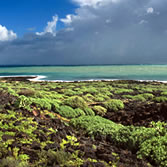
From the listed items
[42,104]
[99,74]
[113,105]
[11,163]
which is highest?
[99,74]

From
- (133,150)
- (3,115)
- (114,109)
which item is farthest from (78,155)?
(114,109)

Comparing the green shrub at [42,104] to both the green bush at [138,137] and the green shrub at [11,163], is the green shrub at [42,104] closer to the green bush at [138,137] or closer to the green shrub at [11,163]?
the green bush at [138,137]

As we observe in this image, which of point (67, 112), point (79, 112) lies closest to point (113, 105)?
point (79, 112)

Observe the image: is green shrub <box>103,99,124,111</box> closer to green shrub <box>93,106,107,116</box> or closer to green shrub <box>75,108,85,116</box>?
green shrub <box>93,106,107,116</box>

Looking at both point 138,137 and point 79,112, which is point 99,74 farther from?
point 138,137

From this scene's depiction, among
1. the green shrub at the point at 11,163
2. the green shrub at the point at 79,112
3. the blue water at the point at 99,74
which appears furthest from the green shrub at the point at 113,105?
the blue water at the point at 99,74

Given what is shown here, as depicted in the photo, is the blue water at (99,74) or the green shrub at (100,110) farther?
the blue water at (99,74)

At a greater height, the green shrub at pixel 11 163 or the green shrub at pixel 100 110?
the green shrub at pixel 11 163

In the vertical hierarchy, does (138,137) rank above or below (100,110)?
above

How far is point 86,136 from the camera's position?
6.97 metres

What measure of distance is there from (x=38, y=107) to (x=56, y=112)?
966 mm

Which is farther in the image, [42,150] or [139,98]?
[139,98]

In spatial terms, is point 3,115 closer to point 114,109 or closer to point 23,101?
point 23,101

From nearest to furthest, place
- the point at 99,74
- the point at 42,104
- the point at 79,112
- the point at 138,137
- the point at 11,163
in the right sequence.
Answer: the point at 11,163
the point at 138,137
the point at 42,104
the point at 79,112
the point at 99,74
